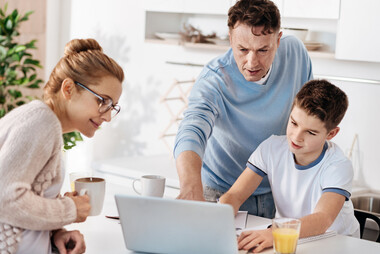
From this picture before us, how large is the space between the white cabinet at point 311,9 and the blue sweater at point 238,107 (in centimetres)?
100

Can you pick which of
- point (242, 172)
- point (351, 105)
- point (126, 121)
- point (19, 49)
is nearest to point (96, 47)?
point (242, 172)

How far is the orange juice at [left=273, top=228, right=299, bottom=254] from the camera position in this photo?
171cm

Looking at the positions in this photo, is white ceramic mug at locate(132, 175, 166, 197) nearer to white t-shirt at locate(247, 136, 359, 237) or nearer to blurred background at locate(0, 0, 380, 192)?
white t-shirt at locate(247, 136, 359, 237)

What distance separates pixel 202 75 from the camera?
246 cm

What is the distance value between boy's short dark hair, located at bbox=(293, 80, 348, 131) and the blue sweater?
26 centimetres

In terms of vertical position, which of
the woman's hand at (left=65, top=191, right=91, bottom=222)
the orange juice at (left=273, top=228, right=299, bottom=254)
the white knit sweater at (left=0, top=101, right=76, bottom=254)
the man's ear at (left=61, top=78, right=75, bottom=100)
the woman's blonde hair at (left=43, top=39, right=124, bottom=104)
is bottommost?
the orange juice at (left=273, top=228, right=299, bottom=254)

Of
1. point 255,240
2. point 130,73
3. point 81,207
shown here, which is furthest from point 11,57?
point 255,240

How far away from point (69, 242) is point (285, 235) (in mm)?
590

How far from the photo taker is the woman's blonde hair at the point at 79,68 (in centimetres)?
177

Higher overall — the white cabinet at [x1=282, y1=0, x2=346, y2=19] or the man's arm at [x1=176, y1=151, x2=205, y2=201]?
the white cabinet at [x1=282, y1=0, x2=346, y2=19]

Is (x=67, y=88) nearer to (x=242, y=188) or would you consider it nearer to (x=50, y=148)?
(x=50, y=148)

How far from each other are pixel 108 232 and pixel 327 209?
0.70 m

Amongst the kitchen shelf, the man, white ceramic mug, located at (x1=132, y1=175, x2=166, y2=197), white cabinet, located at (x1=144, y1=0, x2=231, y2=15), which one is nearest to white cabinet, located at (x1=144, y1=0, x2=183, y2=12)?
white cabinet, located at (x1=144, y1=0, x2=231, y2=15)

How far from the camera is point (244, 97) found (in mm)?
2441
